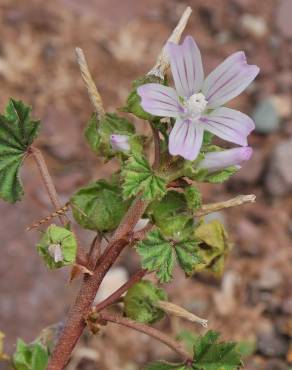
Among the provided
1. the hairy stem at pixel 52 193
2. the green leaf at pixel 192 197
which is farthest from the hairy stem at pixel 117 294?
the green leaf at pixel 192 197

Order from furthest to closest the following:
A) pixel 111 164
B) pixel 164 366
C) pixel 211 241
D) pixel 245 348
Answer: pixel 111 164 → pixel 245 348 → pixel 211 241 → pixel 164 366

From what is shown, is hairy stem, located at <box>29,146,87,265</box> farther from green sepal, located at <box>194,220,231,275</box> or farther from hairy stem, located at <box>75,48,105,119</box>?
green sepal, located at <box>194,220,231,275</box>

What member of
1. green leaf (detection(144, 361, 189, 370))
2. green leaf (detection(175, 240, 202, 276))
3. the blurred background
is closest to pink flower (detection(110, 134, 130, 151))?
green leaf (detection(175, 240, 202, 276))

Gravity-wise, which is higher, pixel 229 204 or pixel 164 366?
pixel 229 204

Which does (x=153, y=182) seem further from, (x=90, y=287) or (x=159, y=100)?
(x=90, y=287)

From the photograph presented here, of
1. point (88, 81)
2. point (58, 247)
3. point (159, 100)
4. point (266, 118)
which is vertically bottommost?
point (58, 247)

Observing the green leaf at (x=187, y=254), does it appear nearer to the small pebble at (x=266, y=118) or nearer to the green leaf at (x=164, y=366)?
the green leaf at (x=164, y=366)

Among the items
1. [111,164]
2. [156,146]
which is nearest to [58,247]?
[156,146]
